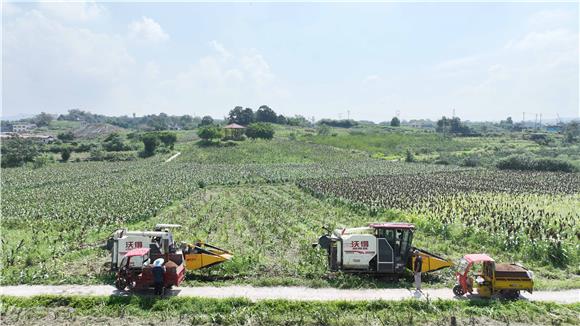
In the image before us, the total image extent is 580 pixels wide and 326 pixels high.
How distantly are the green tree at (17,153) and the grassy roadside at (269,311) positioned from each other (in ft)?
222

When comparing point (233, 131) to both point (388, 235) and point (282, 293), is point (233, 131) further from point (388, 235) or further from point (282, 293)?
point (282, 293)

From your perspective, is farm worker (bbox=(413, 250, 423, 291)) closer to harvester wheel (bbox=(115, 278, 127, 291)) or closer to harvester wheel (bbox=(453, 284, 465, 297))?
harvester wheel (bbox=(453, 284, 465, 297))

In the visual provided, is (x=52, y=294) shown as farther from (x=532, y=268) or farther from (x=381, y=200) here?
(x=381, y=200)

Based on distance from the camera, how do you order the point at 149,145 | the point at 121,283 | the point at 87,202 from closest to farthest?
1. the point at 121,283
2. the point at 87,202
3. the point at 149,145

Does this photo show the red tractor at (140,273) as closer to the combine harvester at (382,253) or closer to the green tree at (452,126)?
the combine harvester at (382,253)

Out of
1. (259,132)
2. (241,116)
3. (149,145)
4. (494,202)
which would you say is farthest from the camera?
(241,116)

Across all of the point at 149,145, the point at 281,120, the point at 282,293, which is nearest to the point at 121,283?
the point at 282,293

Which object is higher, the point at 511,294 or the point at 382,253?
the point at 382,253

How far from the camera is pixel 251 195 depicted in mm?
37500

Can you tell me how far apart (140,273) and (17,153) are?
69486mm

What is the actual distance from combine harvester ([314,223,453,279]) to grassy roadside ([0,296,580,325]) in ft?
7.46

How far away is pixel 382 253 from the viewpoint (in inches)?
611

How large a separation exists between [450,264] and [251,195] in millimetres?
24019

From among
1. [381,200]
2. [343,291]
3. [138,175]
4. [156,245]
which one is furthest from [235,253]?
[138,175]
